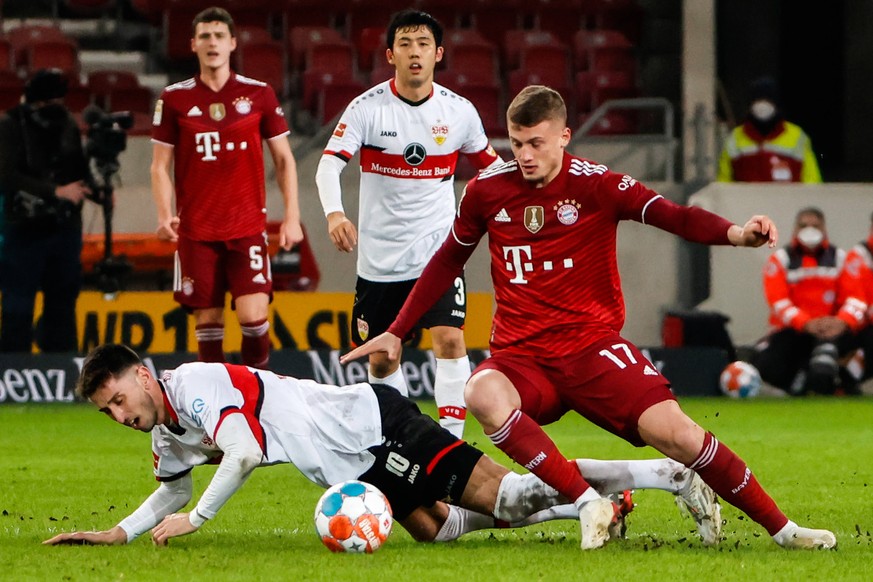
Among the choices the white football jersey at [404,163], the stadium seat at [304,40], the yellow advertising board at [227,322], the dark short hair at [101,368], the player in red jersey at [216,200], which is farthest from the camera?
the stadium seat at [304,40]

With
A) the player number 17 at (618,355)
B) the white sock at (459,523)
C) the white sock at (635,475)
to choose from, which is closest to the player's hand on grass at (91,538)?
the white sock at (459,523)

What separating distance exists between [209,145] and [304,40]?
763cm

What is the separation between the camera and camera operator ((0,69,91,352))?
11.0 metres

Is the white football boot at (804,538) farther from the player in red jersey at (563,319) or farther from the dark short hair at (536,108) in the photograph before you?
the dark short hair at (536,108)

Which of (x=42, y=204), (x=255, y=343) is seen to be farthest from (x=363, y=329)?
(x=42, y=204)

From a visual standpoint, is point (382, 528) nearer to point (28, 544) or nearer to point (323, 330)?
point (28, 544)

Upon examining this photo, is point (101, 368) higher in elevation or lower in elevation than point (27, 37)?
lower

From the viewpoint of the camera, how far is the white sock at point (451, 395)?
24.3 ft

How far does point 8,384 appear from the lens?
11391mm

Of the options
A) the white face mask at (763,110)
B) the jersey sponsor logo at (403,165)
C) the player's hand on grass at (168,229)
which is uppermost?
the white face mask at (763,110)

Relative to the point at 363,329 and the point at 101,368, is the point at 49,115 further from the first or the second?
the point at 101,368

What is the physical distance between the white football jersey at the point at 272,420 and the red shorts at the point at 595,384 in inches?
20.1

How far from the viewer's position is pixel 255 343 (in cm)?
852

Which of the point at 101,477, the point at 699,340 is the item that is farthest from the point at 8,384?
the point at 699,340
